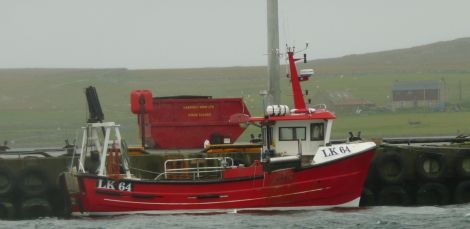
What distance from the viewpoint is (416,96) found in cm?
10738

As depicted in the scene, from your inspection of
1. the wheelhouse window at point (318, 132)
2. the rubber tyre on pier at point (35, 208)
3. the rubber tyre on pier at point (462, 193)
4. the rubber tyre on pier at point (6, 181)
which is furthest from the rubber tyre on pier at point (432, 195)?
the rubber tyre on pier at point (6, 181)

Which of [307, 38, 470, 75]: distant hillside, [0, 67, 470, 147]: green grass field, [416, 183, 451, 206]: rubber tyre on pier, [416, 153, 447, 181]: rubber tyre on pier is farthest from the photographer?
A: [307, 38, 470, 75]: distant hillside

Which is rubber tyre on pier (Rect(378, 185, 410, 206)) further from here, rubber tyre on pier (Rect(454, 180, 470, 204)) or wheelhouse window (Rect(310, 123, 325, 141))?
wheelhouse window (Rect(310, 123, 325, 141))

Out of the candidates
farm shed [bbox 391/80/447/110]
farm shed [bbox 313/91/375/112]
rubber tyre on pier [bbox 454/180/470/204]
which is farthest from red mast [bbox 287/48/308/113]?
farm shed [bbox 391/80/447/110]

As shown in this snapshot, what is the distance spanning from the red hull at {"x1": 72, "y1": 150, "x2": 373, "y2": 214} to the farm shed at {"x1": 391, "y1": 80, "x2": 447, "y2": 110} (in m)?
71.8

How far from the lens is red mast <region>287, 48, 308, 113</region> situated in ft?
115

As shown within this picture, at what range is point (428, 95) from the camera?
354ft

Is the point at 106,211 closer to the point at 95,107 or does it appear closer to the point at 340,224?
the point at 95,107

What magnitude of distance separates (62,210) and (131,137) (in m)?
36.6

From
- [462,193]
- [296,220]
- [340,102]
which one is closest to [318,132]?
[296,220]

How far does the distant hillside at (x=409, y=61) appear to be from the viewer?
14900cm

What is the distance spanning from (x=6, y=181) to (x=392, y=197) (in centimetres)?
1081

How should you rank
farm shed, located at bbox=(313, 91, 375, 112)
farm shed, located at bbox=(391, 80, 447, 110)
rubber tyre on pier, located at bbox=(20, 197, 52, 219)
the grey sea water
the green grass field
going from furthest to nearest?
farm shed, located at bbox=(391, 80, 447, 110) → farm shed, located at bbox=(313, 91, 375, 112) → the green grass field → rubber tyre on pier, located at bbox=(20, 197, 52, 219) → the grey sea water

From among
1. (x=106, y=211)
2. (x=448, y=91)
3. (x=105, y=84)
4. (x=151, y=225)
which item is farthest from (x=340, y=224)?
(x=105, y=84)
